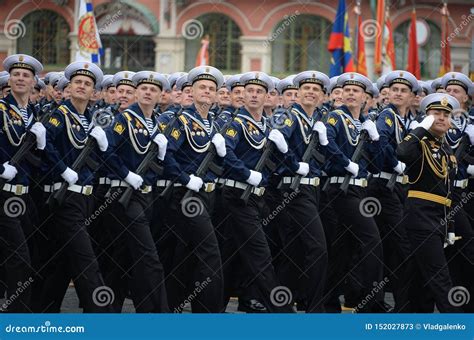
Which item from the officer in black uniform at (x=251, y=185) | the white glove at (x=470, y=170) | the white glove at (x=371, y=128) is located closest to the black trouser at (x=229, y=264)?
the officer in black uniform at (x=251, y=185)

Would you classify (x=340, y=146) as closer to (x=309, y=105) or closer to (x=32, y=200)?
(x=309, y=105)

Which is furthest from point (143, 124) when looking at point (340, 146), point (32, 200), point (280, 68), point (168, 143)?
point (280, 68)

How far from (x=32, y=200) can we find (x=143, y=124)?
1018 millimetres

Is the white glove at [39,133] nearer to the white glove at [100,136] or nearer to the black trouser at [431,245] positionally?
the white glove at [100,136]

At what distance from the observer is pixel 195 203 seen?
10133mm

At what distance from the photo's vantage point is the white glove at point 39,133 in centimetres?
962

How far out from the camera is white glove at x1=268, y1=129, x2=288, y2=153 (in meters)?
10.6

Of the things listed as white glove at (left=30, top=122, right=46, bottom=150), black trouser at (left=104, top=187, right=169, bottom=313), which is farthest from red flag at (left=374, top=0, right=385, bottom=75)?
white glove at (left=30, top=122, right=46, bottom=150)
